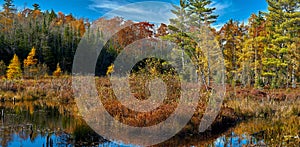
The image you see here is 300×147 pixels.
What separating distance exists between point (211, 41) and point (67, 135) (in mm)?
20155

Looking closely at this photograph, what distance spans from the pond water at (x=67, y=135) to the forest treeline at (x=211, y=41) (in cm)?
377

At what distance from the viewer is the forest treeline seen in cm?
2269

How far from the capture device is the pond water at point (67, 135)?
23.3ft

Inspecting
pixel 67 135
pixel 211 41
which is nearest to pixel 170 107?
pixel 67 135

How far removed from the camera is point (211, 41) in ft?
84.4

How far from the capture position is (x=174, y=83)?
1068 centimetres

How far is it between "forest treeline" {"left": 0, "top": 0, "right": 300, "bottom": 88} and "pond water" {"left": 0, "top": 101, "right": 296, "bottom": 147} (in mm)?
3766

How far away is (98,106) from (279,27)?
61.2ft

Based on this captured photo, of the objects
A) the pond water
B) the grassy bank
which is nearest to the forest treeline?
the grassy bank

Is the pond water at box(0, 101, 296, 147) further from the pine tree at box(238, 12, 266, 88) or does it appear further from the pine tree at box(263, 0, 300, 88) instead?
the pine tree at box(238, 12, 266, 88)

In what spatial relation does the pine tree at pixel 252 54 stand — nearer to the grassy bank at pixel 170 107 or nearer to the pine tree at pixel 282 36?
the pine tree at pixel 282 36

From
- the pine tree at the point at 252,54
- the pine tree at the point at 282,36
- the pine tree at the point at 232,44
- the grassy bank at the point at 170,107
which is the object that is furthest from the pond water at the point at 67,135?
the pine tree at the point at 232,44

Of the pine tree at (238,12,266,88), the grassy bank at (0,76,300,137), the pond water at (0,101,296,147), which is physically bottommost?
the pond water at (0,101,296,147)

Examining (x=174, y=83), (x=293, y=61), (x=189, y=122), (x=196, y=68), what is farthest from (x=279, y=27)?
(x=189, y=122)
